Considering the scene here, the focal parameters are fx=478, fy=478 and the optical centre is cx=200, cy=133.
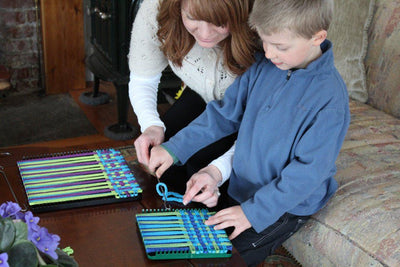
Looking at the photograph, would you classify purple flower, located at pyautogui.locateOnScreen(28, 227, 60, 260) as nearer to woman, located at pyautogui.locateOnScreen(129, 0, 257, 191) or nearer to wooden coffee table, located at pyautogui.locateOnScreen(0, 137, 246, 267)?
wooden coffee table, located at pyautogui.locateOnScreen(0, 137, 246, 267)

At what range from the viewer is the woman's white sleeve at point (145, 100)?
1.47 metres

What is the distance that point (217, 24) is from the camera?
3.96ft

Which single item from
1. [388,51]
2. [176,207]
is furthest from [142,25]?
[388,51]

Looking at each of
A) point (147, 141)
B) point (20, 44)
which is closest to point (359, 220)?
point (147, 141)

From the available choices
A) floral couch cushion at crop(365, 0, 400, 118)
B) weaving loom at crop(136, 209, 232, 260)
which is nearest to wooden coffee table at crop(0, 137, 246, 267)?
weaving loom at crop(136, 209, 232, 260)

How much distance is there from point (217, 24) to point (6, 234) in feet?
2.69

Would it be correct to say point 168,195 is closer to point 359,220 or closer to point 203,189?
point 203,189

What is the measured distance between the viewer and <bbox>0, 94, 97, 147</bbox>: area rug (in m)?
2.48

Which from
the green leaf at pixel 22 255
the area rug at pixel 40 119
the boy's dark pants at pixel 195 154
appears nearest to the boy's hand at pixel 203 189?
the boy's dark pants at pixel 195 154

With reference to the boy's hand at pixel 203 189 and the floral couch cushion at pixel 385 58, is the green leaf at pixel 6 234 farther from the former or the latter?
the floral couch cushion at pixel 385 58

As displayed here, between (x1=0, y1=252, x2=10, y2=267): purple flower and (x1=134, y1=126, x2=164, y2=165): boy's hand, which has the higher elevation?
(x1=0, y1=252, x2=10, y2=267): purple flower

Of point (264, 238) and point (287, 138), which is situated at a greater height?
point (287, 138)

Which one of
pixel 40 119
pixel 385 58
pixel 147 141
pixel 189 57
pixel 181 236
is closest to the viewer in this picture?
pixel 181 236

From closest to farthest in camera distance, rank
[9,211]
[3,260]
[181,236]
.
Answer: [3,260], [9,211], [181,236]
